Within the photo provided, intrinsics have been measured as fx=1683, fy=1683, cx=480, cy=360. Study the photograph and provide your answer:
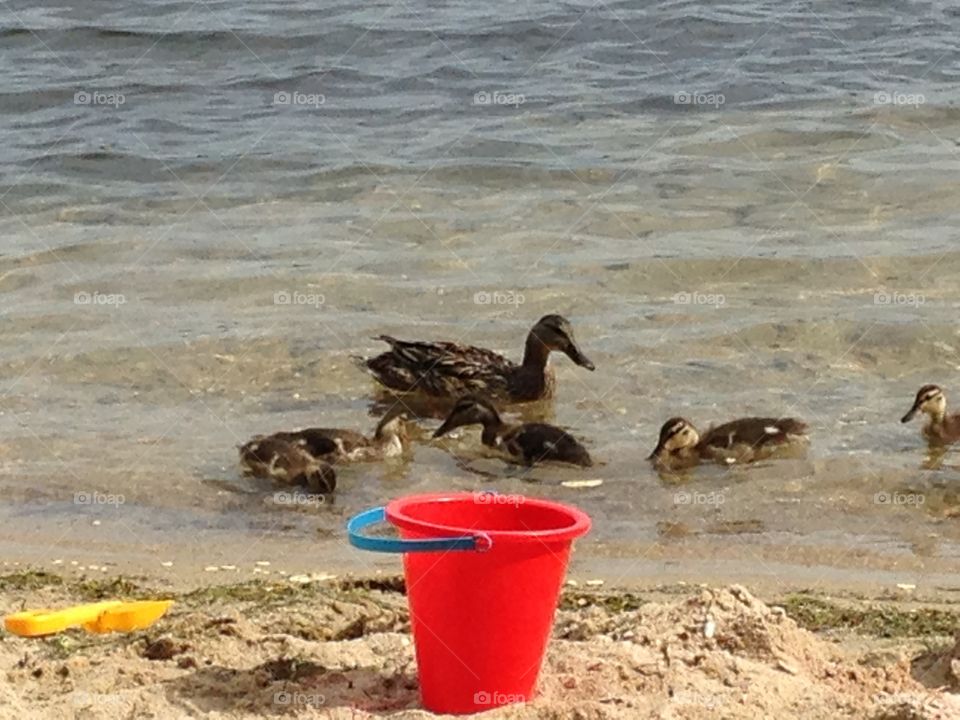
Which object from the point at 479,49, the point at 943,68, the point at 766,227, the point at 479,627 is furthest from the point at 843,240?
the point at 479,627

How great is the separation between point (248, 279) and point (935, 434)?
494 cm

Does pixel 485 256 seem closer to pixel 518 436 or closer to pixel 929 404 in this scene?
pixel 518 436

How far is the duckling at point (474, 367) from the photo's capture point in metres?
9.73

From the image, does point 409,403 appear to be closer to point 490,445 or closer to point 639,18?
point 490,445
